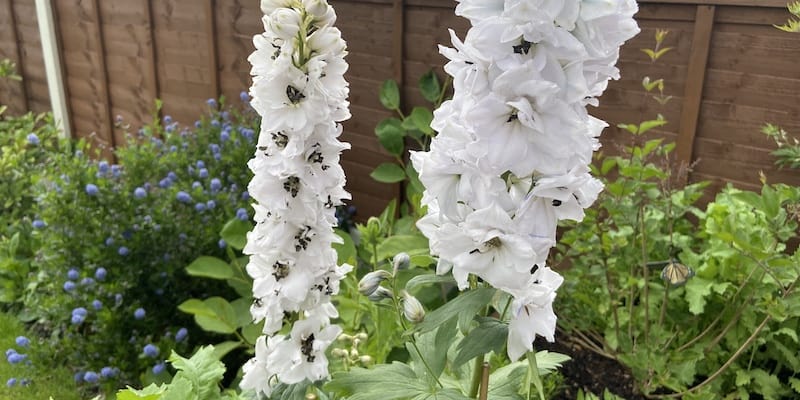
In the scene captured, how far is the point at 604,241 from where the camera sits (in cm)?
235

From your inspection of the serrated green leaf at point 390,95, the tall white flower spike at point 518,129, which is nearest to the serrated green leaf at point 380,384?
the tall white flower spike at point 518,129

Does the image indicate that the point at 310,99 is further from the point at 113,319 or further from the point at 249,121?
the point at 249,121

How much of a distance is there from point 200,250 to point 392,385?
193 centimetres

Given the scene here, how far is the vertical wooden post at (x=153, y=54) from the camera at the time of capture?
4.45 metres

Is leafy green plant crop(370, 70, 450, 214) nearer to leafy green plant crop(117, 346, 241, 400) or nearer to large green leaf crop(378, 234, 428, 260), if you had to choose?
large green leaf crop(378, 234, 428, 260)

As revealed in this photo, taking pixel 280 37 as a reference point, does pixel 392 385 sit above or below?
below

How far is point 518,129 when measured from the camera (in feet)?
3.02

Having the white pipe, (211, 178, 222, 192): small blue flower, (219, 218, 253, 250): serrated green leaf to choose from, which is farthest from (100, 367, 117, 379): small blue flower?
the white pipe

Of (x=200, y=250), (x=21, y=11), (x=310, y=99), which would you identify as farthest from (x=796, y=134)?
(x=21, y=11)

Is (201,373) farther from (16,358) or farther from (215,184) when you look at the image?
(215,184)

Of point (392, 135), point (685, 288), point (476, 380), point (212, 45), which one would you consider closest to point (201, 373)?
point (476, 380)

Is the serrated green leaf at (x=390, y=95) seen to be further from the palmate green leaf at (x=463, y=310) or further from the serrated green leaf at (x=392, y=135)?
the palmate green leaf at (x=463, y=310)

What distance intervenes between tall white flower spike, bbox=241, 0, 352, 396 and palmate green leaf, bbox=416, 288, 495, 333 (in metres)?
0.45

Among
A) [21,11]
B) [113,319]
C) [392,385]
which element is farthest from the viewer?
[21,11]
